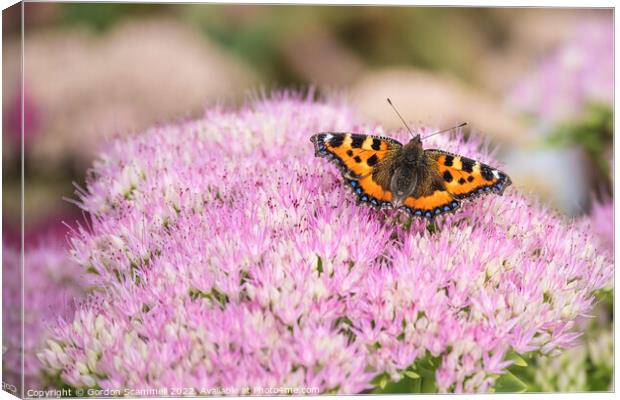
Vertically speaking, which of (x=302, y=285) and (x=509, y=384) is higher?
(x=302, y=285)

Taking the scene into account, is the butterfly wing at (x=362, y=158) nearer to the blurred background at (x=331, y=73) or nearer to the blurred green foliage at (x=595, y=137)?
the blurred background at (x=331, y=73)

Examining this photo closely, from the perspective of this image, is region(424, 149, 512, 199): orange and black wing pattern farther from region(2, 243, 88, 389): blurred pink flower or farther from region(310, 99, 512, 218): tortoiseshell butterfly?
region(2, 243, 88, 389): blurred pink flower

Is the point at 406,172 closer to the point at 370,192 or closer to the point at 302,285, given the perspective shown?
the point at 370,192

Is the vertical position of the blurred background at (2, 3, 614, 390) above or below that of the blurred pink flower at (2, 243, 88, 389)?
above

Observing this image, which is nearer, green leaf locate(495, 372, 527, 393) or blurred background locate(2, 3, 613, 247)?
green leaf locate(495, 372, 527, 393)

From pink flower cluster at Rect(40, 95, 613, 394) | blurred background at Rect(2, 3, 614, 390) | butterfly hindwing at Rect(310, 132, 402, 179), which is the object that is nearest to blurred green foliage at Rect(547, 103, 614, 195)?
blurred background at Rect(2, 3, 614, 390)

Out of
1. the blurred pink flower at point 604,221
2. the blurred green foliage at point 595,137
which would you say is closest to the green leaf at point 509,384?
the blurred pink flower at point 604,221

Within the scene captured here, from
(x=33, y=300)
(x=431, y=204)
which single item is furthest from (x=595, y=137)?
(x=33, y=300)
